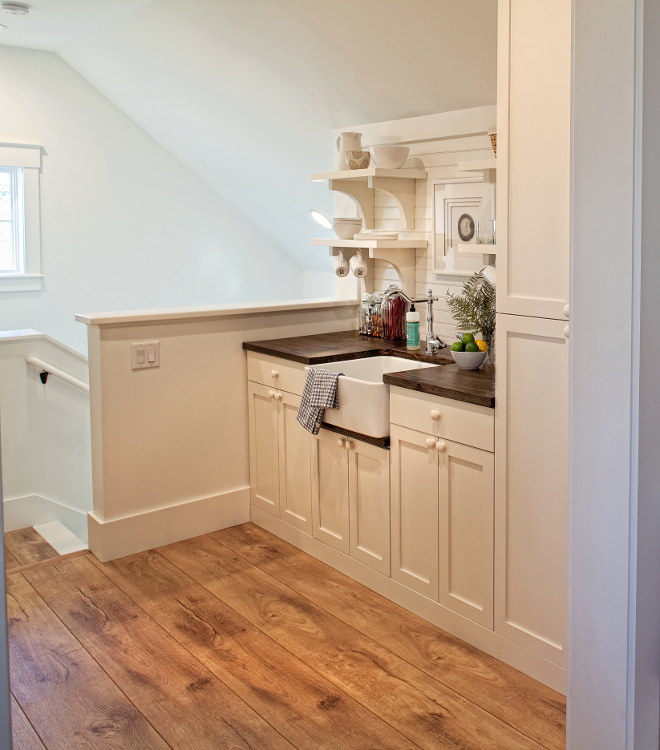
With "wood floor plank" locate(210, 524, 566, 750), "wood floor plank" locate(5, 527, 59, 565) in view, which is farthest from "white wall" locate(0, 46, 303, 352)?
"wood floor plank" locate(210, 524, 566, 750)

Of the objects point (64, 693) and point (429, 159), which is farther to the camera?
point (429, 159)

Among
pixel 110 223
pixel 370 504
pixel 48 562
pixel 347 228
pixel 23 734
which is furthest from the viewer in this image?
pixel 110 223

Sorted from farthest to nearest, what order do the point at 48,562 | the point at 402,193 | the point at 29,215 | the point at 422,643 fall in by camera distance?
the point at 29,215
the point at 402,193
the point at 48,562
the point at 422,643

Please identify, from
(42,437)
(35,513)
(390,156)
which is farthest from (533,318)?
(35,513)

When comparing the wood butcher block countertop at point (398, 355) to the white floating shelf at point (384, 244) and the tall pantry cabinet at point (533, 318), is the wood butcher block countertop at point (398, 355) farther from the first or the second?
the white floating shelf at point (384, 244)

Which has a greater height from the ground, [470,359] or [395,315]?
[395,315]

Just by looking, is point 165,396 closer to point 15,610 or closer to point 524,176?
point 15,610

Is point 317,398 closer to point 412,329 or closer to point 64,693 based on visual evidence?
point 412,329

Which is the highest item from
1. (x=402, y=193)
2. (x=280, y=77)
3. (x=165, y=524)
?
(x=280, y=77)

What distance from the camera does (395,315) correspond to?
3.44 m

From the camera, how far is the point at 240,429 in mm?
3568

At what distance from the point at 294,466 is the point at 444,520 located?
93cm

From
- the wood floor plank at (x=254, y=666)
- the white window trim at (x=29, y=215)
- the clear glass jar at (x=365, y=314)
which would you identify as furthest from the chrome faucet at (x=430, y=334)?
the white window trim at (x=29, y=215)

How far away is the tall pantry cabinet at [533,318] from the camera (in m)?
2.03
